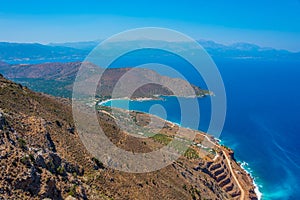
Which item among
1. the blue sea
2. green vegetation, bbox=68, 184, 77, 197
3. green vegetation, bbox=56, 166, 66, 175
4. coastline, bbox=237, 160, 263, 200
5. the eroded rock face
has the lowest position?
coastline, bbox=237, 160, 263, 200

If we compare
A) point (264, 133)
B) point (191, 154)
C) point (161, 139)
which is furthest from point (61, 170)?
point (264, 133)

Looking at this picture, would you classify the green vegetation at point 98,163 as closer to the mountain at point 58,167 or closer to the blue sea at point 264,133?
the mountain at point 58,167

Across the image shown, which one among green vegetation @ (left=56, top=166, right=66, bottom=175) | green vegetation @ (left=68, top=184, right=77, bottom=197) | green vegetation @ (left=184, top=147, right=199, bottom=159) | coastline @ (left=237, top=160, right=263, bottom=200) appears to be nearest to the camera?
green vegetation @ (left=68, top=184, right=77, bottom=197)

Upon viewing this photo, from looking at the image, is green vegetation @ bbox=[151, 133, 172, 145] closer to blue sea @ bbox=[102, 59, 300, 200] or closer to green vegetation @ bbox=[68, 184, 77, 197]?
blue sea @ bbox=[102, 59, 300, 200]

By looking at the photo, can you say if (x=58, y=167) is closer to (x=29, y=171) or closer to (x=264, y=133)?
(x=29, y=171)

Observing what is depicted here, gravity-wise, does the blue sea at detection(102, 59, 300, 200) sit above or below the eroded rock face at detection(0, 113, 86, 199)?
below

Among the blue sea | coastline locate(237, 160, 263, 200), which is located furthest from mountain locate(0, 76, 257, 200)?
the blue sea

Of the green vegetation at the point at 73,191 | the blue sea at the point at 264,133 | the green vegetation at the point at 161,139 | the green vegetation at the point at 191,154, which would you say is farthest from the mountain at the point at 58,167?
the blue sea at the point at 264,133

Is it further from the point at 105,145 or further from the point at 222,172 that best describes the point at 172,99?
the point at 105,145
